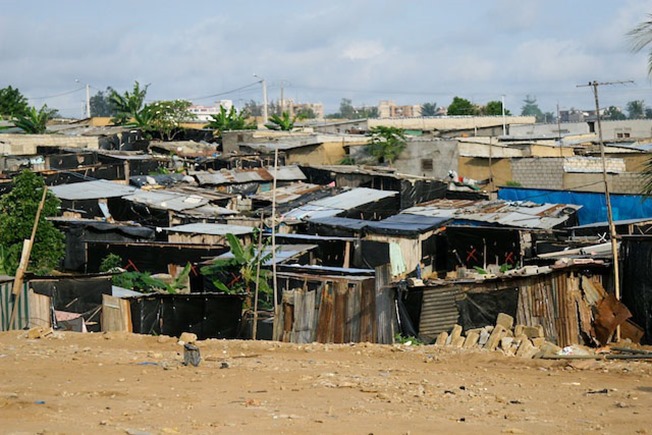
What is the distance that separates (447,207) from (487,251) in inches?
194

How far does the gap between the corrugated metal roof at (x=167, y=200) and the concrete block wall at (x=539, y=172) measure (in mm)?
11641

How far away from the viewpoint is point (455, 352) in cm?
1320

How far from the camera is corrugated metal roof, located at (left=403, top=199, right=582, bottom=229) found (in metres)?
24.5

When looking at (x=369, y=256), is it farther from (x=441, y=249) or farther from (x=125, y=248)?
(x=125, y=248)

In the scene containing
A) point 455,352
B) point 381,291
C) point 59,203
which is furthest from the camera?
point 59,203

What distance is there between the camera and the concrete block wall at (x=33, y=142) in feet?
124

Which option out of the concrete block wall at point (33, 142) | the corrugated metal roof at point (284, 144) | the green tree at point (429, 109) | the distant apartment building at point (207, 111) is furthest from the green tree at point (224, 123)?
the green tree at point (429, 109)

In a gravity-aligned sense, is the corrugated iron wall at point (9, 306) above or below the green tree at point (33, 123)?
below

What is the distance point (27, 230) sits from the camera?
75.6 feet

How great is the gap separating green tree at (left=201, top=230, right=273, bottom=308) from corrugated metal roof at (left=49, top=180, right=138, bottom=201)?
1048 cm

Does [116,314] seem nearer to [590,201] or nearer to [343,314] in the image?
[343,314]

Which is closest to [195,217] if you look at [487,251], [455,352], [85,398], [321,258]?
[321,258]

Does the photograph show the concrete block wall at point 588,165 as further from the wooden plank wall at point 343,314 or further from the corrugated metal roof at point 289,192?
the wooden plank wall at point 343,314

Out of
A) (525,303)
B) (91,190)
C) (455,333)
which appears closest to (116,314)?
(455,333)
